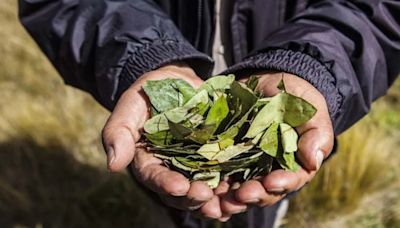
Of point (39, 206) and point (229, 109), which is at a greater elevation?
point (229, 109)

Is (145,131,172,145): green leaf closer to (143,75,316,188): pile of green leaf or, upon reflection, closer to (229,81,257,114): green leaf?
(143,75,316,188): pile of green leaf

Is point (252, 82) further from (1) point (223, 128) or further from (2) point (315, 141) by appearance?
(2) point (315, 141)

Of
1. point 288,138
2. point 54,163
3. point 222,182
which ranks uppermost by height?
point 288,138

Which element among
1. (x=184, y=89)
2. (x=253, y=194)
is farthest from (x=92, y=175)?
(x=253, y=194)

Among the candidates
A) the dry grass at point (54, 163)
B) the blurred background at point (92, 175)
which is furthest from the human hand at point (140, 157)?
the dry grass at point (54, 163)

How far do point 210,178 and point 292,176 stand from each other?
0.16 meters

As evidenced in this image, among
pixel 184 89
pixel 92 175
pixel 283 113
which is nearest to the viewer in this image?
pixel 283 113

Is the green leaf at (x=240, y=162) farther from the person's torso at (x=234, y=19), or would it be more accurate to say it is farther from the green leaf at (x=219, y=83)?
the person's torso at (x=234, y=19)

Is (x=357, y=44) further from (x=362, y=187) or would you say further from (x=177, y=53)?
(x=362, y=187)

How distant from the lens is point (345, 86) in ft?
4.98

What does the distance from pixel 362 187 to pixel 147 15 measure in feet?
3.62

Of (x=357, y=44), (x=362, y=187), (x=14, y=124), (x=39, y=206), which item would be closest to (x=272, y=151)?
(x=357, y=44)

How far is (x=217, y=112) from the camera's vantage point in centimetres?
145

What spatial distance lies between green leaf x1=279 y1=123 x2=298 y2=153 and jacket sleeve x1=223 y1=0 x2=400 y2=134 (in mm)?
117
